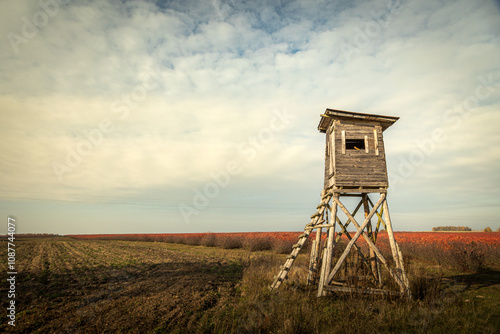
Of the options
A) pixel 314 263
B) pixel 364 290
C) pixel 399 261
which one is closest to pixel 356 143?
pixel 399 261

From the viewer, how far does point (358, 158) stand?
994 cm

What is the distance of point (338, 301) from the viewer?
8.23 m

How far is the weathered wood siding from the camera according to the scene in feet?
31.9

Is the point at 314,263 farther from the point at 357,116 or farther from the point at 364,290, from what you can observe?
the point at 357,116

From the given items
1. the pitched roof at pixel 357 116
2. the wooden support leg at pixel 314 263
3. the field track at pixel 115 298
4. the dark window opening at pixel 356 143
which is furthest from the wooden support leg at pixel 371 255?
the field track at pixel 115 298

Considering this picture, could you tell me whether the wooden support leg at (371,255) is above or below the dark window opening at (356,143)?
below

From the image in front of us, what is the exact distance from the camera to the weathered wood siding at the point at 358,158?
973 cm

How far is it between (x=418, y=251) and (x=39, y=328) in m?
24.4

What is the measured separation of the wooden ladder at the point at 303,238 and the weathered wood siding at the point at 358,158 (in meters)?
1.00

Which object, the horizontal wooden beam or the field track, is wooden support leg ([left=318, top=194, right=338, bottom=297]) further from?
the field track

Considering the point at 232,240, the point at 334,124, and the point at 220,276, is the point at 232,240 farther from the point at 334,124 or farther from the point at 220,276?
the point at 334,124

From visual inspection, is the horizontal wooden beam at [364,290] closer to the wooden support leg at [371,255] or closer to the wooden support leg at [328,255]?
the wooden support leg at [328,255]

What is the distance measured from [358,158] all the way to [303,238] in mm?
3999

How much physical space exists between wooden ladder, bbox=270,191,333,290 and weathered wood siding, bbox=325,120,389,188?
100 cm
